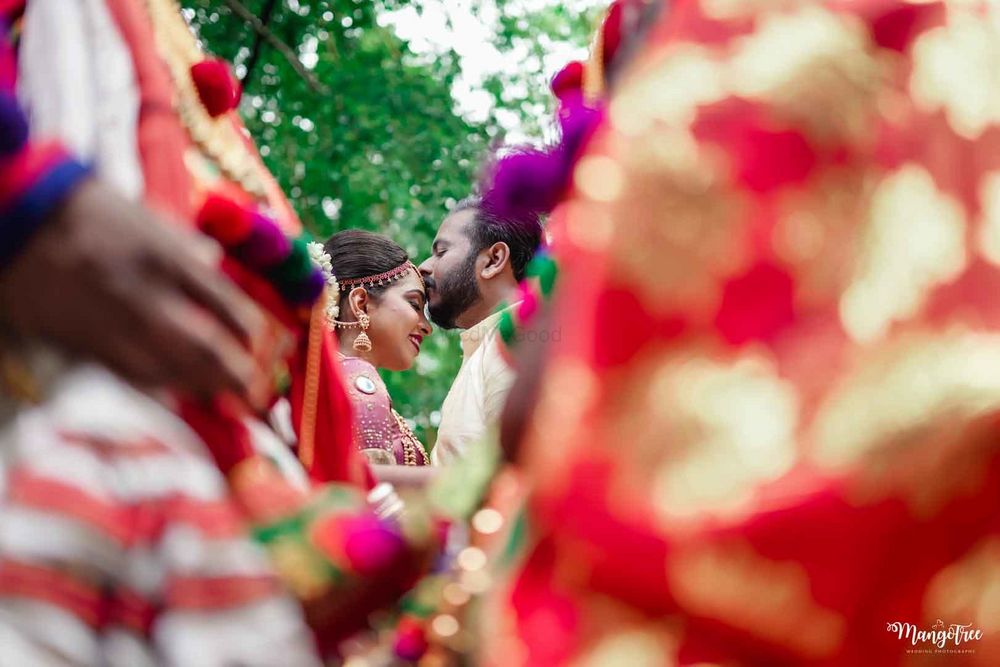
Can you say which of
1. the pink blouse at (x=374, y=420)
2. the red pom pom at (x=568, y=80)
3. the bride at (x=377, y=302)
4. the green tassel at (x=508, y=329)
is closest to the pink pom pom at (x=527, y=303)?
the green tassel at (x=508, y=329)

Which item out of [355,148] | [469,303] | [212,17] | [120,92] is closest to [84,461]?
[120,92]

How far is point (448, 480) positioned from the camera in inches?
52.9

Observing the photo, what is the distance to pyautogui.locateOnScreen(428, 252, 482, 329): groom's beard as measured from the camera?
4.33 metres

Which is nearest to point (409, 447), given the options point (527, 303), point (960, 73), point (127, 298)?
point (527, 303)

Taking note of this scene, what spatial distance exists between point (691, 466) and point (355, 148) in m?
6.56

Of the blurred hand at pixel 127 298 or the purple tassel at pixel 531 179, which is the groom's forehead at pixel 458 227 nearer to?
the purple tassel at pixel 531 179

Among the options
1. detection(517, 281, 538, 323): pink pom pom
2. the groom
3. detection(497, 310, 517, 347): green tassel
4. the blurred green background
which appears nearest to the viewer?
detection(517, 281, 538, 323): pink pom pom

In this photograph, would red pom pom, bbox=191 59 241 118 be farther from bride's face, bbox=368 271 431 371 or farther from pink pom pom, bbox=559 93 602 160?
bride's face, bbox=368 271 431 371

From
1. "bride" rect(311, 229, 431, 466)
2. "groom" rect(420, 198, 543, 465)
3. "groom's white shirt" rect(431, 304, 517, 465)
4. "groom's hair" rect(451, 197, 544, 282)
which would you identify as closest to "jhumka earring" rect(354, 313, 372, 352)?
"bride" rect(311, 229, 431, 466)

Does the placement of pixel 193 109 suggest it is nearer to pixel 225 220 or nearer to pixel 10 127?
pixel 225 220

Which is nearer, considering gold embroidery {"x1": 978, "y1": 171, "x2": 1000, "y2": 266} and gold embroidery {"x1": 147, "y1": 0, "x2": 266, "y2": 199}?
gold embroidery {"x1": 978, "y1": 171, "x2": 1000, "y2": 266}

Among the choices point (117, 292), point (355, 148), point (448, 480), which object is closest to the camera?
point (117, 292)

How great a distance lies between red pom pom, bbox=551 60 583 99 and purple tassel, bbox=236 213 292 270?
1.29 feet

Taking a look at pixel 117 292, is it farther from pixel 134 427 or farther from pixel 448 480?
pixel 448 480
